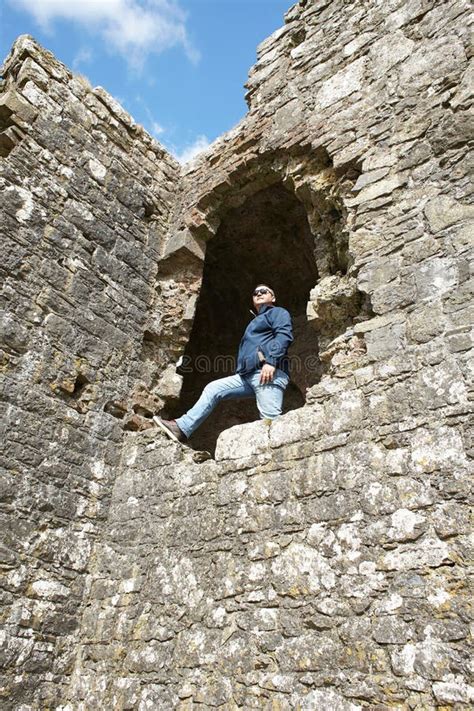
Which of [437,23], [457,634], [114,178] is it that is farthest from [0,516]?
[437,23]

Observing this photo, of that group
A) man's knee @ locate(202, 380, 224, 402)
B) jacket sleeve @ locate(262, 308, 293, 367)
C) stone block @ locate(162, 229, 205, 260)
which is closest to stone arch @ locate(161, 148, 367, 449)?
stone block @ locate(162, 229, 205, 260)

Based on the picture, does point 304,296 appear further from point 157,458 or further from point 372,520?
point 372,520

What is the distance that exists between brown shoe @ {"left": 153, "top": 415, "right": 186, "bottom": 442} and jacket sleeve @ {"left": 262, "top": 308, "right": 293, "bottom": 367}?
953 millimetres

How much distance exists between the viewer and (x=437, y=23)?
166 inches

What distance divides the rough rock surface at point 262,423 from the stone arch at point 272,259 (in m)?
0.03

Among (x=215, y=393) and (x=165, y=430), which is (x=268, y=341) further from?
(x=165, y=430)

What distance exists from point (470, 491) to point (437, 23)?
3.48 metres

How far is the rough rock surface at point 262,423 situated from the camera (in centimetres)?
288

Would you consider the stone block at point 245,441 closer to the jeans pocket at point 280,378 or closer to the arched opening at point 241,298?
the jeans pocket at point 280,378

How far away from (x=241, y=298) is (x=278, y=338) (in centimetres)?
429

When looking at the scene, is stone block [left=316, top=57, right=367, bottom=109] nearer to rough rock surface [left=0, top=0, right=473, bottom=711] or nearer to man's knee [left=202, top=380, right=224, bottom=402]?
rough rock surface [left=0, top=0, right=473, bottom=711]

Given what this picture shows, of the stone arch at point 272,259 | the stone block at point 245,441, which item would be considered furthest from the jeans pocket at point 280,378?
the stone block at point 245,441

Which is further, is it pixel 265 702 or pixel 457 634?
pixel 265 702

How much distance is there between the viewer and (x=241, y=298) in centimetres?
881
